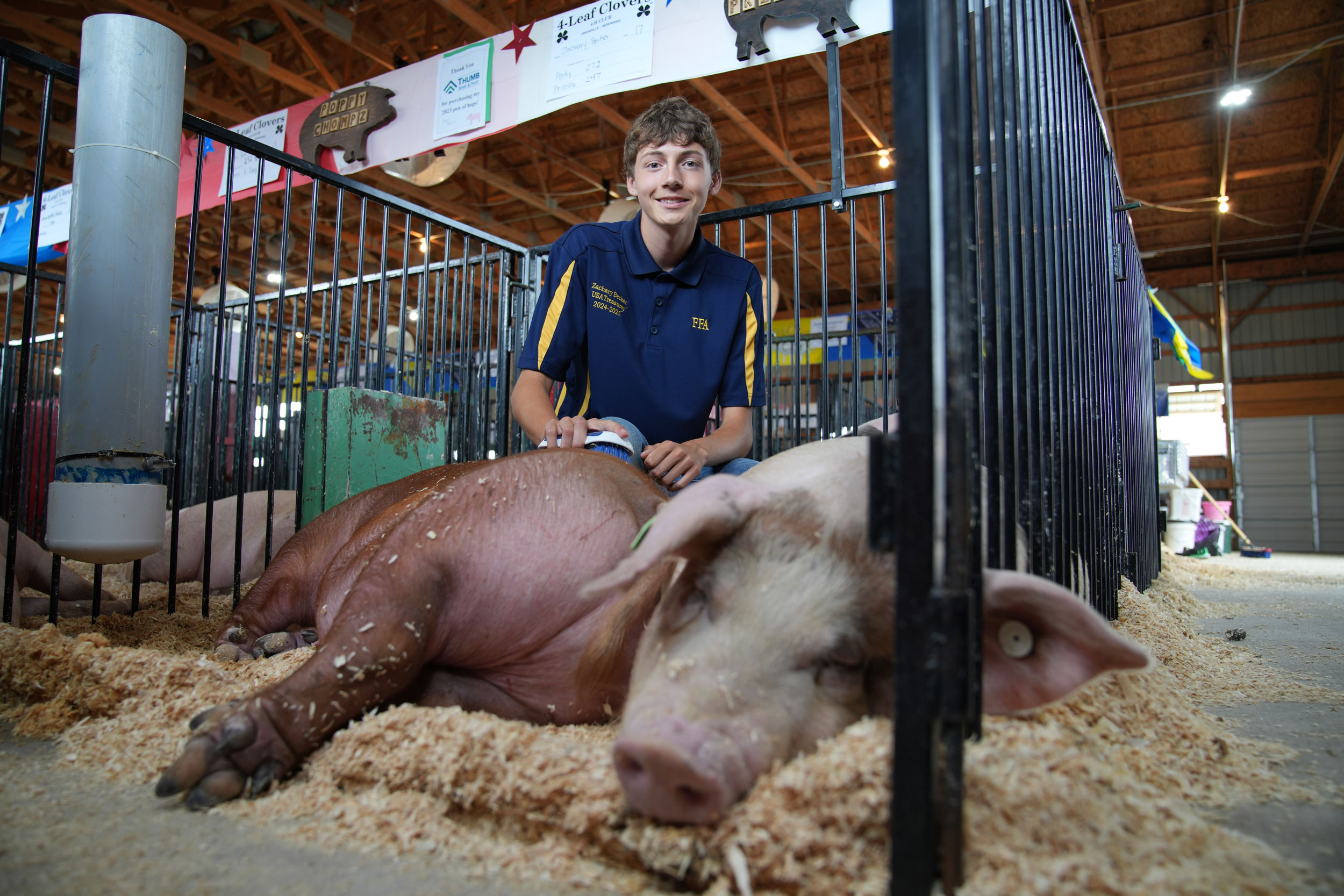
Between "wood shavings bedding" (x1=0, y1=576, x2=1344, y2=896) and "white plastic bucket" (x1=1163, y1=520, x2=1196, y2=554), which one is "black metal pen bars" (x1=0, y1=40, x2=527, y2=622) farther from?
"white plastic bucket" (x1=1163, y1=520, x2=1196, y2=554)

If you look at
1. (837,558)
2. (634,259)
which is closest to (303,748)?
(837,558)

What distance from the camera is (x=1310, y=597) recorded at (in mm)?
5688

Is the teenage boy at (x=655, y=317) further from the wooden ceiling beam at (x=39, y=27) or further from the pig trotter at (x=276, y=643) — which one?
the wooden ceiling beam at (x=39, y=27)

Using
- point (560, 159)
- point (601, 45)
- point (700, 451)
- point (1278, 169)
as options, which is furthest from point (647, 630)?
point (1278, 169)

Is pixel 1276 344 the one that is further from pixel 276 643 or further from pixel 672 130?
pixel 276 643

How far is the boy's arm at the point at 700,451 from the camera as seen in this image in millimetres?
2416

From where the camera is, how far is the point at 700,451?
2609 mm

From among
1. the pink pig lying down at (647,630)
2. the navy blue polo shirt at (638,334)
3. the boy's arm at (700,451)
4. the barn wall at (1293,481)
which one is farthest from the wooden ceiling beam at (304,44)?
the barn wall at (1293,481)

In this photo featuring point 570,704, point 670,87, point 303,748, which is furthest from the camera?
point 670,87

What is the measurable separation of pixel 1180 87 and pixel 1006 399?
13.7 metres

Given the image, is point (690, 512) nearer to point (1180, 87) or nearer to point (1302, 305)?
point (1180, 87)

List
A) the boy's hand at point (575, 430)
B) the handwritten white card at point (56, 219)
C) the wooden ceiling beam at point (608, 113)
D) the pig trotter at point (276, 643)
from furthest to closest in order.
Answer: the wooden ceiling beam at point (608, 113) < the handwritten white card at point (56, 219) < the pig trotter at point (276, 643) < the boy's hand at point (575, 430)

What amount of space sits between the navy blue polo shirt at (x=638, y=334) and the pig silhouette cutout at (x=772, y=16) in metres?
1.34

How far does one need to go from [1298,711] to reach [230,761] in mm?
2791
